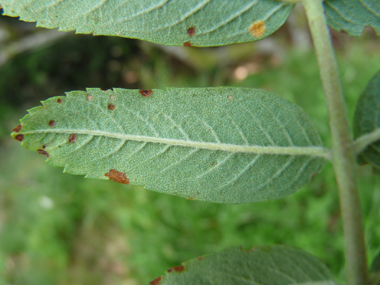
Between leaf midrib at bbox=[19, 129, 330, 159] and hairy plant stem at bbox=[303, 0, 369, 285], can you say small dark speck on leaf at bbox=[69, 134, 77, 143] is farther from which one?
hairy plant stem at bbox=[303, 0, 369, 285]

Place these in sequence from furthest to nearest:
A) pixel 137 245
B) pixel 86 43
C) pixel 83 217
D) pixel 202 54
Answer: pixel 202 54
pixel 86 43
pixel 83 217
pixel 137 245

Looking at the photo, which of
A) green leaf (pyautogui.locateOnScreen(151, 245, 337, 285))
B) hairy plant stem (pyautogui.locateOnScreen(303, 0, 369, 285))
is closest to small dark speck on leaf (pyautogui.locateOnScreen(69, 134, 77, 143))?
green leaf (pyautogui.locateOnScreen(151, 245, 337, 285))

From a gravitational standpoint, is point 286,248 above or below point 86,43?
below

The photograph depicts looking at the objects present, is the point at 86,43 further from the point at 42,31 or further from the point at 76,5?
the point at 76,5

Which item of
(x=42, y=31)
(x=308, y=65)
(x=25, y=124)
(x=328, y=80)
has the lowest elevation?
(x=25, y=124)

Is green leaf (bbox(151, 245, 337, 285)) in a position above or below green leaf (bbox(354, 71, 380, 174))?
below

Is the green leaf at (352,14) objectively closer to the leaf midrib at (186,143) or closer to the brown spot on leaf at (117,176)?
the leaf midrib at (186,143)

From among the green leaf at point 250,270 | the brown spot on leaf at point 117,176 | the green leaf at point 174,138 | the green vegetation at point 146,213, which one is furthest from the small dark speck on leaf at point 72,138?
the green vegetation at point 146,213

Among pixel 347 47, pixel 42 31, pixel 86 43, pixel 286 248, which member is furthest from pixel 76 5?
pixel 347 47
